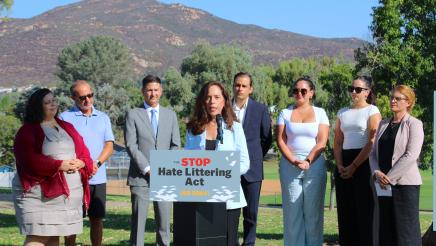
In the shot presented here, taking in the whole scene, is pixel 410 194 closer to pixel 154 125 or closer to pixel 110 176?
pixel 154 125

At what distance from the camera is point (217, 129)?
23.5 ft

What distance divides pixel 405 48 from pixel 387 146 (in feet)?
45.2

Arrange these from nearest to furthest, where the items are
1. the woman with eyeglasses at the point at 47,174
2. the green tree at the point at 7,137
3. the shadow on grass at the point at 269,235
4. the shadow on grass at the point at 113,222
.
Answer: the woman with eyeglasses at the point at 47,174
the shadow on grass at the point at 269,235
the shadow on grass at the point at 113,222
the green tree at the point at 7,137

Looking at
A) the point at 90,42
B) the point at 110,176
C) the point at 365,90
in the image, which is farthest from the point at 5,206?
the point at 90,42

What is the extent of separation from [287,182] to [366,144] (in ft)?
3.20

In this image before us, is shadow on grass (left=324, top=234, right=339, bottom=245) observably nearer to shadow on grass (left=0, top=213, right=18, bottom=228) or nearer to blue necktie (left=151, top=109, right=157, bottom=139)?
blue necktie (left=151, top=109, right=157, bottom=139)

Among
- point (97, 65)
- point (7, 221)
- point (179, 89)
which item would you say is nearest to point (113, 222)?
point (7, 221)

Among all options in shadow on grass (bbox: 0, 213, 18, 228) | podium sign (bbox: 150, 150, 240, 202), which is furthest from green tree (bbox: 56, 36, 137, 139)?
podium sign (bbox: 150, 150, 240, 202)

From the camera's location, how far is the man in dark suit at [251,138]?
8672 millimetres

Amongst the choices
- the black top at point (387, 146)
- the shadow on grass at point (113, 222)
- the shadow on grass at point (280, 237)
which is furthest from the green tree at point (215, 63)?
the black top at point (387, 146)

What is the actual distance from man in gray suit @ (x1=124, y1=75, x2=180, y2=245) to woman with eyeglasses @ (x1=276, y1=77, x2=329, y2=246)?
133 cm

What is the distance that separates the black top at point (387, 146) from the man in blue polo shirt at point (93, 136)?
315 cm

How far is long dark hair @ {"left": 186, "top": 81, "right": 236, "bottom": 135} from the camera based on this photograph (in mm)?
7285

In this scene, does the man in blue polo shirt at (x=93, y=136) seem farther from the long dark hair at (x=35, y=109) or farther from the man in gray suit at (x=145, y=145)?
the long dark hair at (x=35, y=109)
